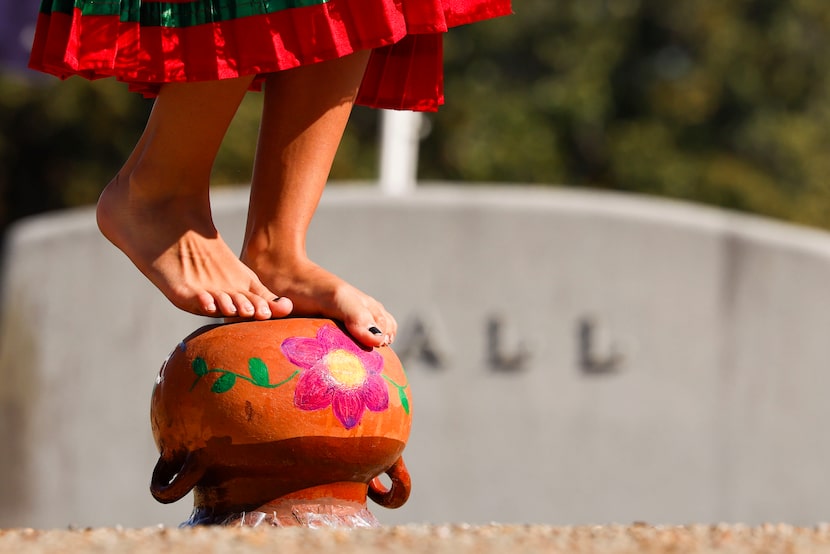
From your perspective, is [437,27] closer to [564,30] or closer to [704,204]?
[704,204]

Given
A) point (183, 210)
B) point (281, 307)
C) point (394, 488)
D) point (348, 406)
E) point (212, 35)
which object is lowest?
point (394, 488)

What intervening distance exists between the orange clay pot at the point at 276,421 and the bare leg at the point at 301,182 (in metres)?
0.06

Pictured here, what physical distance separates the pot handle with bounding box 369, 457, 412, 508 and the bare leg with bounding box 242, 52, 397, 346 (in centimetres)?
34

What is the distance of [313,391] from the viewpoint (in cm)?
244

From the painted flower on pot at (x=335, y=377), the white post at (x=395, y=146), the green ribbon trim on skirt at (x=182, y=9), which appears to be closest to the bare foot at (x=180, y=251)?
the painted flower on pot at (x=335, y=377)

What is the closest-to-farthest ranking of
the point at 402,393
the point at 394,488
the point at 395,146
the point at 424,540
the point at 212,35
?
the point at 424,540, the point at 212,35, the point at 402,393, the point at 394,488, the point at 395,146

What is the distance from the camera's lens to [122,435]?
676 centimetres

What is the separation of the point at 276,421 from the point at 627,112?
58.0 ft

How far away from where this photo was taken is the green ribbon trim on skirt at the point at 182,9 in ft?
7.83

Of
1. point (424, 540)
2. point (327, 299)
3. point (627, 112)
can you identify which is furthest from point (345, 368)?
point (627, 112)

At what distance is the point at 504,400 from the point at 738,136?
13.6 meters

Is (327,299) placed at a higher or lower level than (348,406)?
higher

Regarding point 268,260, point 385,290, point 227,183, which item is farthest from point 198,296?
point 227,183

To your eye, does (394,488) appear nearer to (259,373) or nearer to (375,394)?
(375,394)
